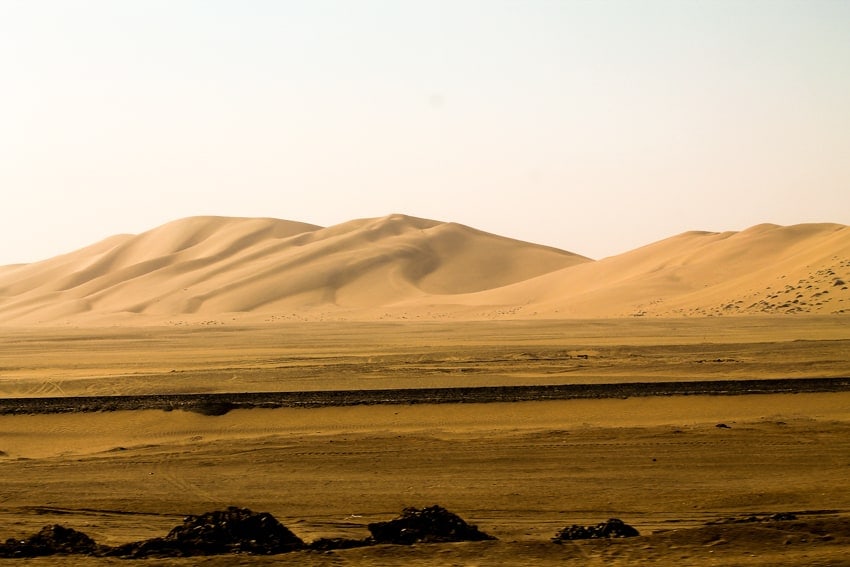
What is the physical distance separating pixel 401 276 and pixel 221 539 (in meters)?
81.4

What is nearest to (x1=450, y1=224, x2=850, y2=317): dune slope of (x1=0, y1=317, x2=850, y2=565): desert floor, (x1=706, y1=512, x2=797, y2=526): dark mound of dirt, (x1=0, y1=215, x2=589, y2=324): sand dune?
(x1=0, y1=215, x2=589, y2=324): sand dune

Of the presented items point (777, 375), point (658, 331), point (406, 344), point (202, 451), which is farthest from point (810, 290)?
point (202, 451)

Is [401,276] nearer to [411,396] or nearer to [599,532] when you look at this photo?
[411,396]

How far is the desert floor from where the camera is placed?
412 inches

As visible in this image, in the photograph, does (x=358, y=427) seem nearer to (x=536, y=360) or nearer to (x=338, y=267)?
(x=536, y=360)

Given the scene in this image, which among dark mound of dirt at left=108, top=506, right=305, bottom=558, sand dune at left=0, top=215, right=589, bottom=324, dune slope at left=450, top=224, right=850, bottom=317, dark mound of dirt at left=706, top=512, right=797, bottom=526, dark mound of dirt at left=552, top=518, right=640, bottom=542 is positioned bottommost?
dark mound of dirt at left=706, top=512, right=797, bottom=526

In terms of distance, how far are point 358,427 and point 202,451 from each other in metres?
3.32

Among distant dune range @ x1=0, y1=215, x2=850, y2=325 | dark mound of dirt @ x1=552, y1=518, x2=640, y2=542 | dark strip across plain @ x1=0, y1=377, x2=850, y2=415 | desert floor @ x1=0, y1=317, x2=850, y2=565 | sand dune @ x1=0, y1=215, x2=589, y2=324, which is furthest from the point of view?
sand dune @ x1=0, y1=215, x2=589, y2=324

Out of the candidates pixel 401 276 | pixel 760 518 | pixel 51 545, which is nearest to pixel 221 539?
pixel 51 545

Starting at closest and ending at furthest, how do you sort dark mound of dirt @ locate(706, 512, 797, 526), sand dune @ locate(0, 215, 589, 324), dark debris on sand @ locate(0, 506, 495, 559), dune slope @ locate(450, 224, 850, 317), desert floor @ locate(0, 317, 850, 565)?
desert floor @ locate(0, 317, 850, 565) → dark debris on sand @ locate(0, 506, 495, 559) → dark mound of dirt @ locate(706, 512, 797, 526) → dune slope @ locate(450, 224, 850, 317) → sand dune @ locate(0, 215, 589, 324)

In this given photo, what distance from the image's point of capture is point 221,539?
1077cm

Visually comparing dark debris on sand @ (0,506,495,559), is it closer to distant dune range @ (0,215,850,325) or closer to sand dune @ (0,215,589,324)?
distant dune range @ (0,215,850,325)

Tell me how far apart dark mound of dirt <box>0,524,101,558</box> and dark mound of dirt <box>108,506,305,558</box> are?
350mm

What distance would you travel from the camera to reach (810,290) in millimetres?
51125
